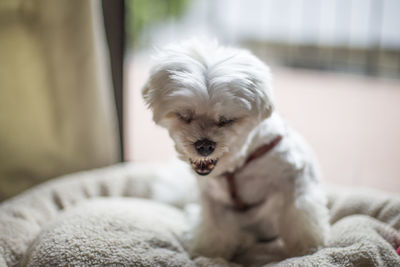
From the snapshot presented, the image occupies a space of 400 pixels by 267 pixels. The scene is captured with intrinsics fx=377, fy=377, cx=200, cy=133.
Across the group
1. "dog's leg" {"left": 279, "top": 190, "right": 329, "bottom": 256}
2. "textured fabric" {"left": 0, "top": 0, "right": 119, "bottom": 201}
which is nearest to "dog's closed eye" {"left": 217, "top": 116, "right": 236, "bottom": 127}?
"dog's leg" {"left": 279, "top": 190, "right": 329, "bottom": 256}

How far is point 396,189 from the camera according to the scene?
223cm

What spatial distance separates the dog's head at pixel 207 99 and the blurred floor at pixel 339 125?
3.74 ft

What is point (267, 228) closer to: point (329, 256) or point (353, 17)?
point (329, 256)

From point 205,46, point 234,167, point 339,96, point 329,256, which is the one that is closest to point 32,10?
point 205,46

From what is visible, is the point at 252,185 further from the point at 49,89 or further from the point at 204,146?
the point at 49,89

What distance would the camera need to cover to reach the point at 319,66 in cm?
467

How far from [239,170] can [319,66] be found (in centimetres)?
361

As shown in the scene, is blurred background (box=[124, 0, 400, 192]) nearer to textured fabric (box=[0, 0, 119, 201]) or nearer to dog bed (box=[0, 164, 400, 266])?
textured fabric (box=[0, 0, 119, 201])

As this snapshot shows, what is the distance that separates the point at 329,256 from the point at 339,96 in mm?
2665

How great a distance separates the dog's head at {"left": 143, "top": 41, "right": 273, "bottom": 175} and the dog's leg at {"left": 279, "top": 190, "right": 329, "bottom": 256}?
330 mm

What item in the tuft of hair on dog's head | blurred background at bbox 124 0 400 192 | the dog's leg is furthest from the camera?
blurred background at bbox 124 0 400 192

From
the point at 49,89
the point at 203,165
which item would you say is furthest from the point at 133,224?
the point at 49,89

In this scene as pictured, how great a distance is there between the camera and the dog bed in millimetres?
1292

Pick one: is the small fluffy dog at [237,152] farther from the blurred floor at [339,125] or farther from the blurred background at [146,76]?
the blurred floor at [339,125]
